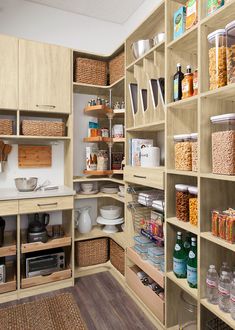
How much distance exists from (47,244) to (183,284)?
1285 millimetres

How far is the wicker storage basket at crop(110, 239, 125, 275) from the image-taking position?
237 centimetres

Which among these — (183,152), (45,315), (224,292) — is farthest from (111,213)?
(224,292)

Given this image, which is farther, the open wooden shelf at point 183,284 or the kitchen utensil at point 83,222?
the kitchen utensil at point 83,222

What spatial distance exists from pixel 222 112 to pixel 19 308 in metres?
2.11

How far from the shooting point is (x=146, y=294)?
1.89 m

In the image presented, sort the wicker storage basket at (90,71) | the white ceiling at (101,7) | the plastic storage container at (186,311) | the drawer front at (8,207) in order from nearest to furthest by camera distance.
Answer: the plastic storage container at (186,311), the drawer front at (8,207), the wicker storage basket at (90,71), the white ceiling at (101,7)

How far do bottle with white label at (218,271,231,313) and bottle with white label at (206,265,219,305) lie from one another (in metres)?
0.04

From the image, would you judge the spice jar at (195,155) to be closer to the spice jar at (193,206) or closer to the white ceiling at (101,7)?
the spice jar at (193,206)

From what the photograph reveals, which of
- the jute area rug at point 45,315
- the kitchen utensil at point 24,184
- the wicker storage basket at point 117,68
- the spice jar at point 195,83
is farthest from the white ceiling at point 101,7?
the jute area rug at point 45,315

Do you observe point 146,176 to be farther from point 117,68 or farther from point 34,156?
point 34,156

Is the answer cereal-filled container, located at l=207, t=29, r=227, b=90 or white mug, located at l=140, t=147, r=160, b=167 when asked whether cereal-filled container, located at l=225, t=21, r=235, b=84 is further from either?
white mug, located at l=140, t=147, r=160, b=167

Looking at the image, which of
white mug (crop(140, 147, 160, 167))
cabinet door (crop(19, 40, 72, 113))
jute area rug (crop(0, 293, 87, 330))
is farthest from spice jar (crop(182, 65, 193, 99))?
jute area rug (crop(0, 293, 87, 330))

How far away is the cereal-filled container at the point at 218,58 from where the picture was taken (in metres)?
1.23

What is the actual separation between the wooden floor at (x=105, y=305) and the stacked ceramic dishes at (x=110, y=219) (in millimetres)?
479
